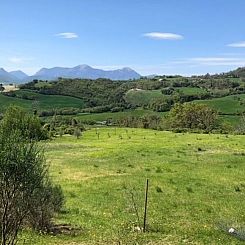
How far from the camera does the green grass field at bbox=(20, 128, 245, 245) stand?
1850 cm

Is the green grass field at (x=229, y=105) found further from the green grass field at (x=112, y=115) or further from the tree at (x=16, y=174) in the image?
the tree at (x=16, y=174)

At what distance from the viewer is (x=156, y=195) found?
27.8 m

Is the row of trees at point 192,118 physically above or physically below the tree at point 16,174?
below

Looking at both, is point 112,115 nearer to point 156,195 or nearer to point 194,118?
point 194,118

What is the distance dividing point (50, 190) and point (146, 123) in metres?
106

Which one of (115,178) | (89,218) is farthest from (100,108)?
(89,218)

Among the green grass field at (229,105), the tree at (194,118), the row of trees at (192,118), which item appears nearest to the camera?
the row of trees at (192,118)

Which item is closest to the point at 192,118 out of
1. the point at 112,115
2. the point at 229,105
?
the point at 229,105

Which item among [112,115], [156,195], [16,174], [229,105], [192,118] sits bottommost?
[112,115]

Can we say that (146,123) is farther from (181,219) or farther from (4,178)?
(4,178)

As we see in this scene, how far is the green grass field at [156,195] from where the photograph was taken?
18.5 m

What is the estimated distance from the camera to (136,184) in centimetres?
3153

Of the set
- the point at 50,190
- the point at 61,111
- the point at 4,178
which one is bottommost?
the point at 61,111

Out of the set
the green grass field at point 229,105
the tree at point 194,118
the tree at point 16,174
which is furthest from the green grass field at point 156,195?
the green grass field at point 229,105
